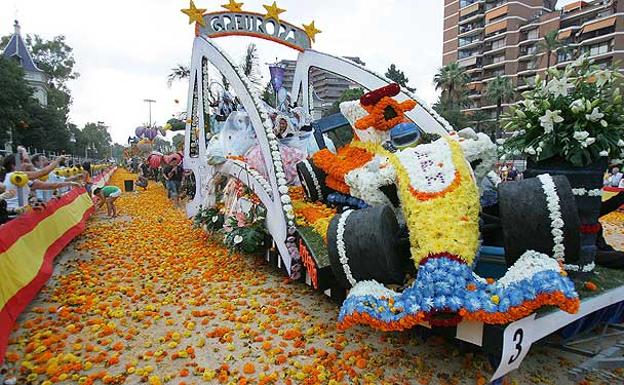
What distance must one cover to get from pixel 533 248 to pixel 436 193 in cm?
75

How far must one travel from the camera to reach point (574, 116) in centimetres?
354

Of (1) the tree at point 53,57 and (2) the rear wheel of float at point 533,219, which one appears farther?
(1) the tree at point 53,57

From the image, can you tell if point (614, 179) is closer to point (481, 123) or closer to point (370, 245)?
point (370, 245)

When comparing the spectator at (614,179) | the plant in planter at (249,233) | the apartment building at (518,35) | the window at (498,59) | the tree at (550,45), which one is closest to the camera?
the plant in planter at (249,233)

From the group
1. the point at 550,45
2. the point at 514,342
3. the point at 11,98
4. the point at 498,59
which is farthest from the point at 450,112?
the point at 514,342

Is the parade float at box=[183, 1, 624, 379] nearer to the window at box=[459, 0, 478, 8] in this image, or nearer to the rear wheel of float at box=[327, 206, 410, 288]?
the rear wheel of float at box=[327, 206, 410, 288]

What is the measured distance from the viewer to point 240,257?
6703 mm

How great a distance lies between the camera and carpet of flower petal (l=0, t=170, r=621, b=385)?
3188mm

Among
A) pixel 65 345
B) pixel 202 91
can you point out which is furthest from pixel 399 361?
pixel 202 91

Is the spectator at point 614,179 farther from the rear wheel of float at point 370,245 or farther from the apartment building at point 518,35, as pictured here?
the apartment building at point 518,35

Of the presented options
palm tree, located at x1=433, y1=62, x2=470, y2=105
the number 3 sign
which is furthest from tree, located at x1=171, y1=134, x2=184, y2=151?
palm tree, located at x1=433, y1=62, x2=470, y2=105

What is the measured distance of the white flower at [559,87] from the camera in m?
3.57

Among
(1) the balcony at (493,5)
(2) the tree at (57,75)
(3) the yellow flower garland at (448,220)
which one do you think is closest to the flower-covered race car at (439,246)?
(3) the yellow flower garland at (448,220)

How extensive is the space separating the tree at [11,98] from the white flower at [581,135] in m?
30.1
